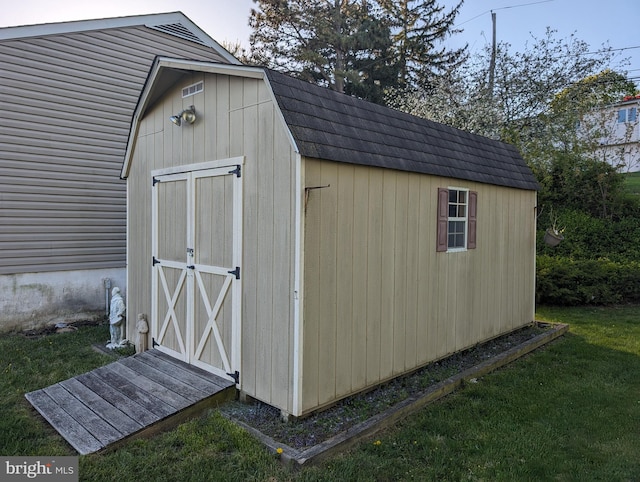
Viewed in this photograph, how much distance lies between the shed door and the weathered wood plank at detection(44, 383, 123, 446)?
1069 mm

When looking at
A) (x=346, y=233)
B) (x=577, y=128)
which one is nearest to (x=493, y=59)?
(x=577, y=128)

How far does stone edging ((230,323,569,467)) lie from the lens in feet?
9.89

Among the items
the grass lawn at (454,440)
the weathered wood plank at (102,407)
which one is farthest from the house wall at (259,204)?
the weathered wood plank at (102,407)

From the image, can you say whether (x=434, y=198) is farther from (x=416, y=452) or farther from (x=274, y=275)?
(x=416, y=452)

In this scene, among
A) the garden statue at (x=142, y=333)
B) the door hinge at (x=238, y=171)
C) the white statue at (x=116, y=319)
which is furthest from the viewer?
the white statue at (x=116, y=319)

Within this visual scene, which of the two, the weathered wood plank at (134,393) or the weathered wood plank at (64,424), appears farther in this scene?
the weathered wood plank at (134,393)

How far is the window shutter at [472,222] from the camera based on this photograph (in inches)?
216

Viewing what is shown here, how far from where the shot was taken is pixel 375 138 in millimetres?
4238

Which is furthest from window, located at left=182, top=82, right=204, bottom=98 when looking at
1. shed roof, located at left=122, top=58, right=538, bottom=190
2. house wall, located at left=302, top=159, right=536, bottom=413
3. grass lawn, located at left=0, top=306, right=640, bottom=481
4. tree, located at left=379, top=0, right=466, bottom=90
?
tree, located at left=379, top=0, right=466, bottom=90

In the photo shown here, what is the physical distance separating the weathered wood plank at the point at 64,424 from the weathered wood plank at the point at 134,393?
1.53ft

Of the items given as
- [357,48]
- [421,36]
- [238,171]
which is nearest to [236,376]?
[238,171]

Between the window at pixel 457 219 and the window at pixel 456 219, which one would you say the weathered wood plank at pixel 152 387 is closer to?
the window at pixel 456 219

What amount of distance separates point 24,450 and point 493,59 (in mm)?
15573

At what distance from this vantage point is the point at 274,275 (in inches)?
144
